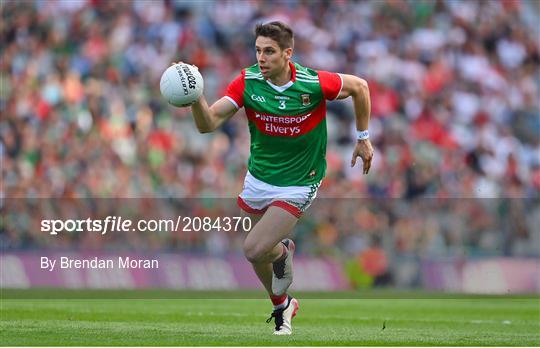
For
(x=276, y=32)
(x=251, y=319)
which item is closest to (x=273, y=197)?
(x=276, y=32)

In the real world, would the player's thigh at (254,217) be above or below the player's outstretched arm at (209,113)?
below

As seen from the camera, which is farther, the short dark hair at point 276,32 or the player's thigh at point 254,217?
the player's thigh at point 254,217

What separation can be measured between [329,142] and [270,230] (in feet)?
42.9

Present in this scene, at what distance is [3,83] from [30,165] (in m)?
2.58

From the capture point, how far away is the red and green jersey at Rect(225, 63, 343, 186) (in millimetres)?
10805

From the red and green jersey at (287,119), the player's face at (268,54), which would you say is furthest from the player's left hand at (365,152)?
the player's face at (268,54)

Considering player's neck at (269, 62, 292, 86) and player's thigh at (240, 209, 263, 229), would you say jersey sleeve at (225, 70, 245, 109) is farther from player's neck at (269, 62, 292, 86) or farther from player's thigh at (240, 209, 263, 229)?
player's thigh at (240, 209, 263, 229)

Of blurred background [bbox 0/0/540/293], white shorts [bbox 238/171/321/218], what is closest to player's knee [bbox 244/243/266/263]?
white shorts [bbox 238/171/321/218]

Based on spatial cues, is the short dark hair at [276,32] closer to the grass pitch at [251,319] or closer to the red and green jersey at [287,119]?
the red and green jersey at [287,119]

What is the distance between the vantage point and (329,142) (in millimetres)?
23703

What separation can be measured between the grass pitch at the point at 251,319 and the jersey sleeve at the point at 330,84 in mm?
2105

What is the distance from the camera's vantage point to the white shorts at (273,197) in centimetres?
1095

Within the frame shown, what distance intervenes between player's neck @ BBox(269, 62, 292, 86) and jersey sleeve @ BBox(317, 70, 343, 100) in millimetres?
282

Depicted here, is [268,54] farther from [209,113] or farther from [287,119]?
[209,113]
